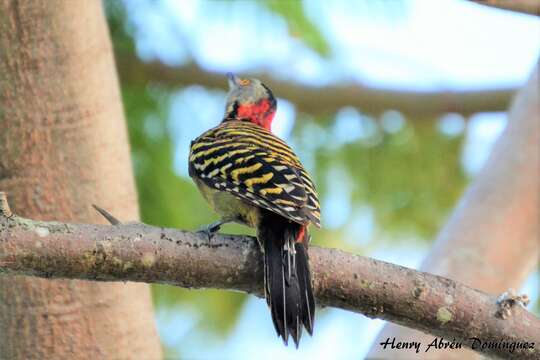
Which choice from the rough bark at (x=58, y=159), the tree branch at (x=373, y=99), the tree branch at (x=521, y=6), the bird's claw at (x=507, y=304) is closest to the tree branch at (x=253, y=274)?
the bird's claw at (x=507, y=304)

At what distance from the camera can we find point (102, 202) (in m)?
3.51

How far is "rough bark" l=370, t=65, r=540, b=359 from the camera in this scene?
14.8ft

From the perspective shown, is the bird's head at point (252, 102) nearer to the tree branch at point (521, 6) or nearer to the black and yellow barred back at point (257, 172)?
the black and yellow barred back at point (257, 172)

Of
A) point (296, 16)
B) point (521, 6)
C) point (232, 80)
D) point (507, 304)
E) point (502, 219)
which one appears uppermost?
point (521, 6)

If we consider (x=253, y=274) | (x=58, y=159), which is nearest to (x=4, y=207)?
(x=253, y=274)

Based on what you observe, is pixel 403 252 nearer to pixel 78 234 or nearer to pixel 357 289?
pixel 357 289

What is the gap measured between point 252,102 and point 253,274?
226 cm

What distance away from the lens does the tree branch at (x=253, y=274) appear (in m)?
2.59

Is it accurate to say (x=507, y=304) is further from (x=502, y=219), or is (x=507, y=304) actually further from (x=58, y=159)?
(x=502, y=219)

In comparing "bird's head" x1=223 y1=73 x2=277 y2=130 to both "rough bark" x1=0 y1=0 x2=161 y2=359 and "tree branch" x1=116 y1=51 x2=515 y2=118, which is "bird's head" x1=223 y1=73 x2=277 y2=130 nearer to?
"tree branch" x1=116 y1=51 x2=515 y2=118

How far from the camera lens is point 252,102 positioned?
504 centimetres

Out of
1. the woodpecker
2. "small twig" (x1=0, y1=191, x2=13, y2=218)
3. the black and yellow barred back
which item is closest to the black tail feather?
the woodpecker

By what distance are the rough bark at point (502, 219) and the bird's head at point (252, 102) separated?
3.79 ft

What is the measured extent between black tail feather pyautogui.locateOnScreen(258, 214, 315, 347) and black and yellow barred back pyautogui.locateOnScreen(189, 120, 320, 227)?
14 cm
